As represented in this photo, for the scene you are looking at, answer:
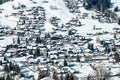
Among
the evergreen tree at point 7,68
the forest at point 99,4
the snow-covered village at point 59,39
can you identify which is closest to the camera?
the evergreen tree at point 7,68

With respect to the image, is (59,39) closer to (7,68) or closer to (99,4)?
(7,68)

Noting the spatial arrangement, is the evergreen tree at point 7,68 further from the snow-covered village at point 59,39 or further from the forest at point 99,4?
the forest at point 99,4

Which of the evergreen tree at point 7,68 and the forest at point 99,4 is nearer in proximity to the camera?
the evergreen tree at point 7,68

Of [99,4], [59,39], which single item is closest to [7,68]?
[59,39]

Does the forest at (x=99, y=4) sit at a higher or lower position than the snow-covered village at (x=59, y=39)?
higher

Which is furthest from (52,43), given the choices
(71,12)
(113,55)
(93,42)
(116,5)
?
(116,5)

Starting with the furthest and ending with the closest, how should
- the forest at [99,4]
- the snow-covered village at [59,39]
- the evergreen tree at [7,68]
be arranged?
the forest at [99,4], the snow-covered village at [59,39], the evergreen tree at [7,68]

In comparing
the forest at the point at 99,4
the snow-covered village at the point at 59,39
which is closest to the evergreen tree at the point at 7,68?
the snow-covered village at the point at 59,39

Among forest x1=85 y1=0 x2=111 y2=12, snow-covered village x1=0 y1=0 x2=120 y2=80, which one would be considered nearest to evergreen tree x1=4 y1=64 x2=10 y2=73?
snow-covered village x1=0 y1=0 x2=120 y2=80
